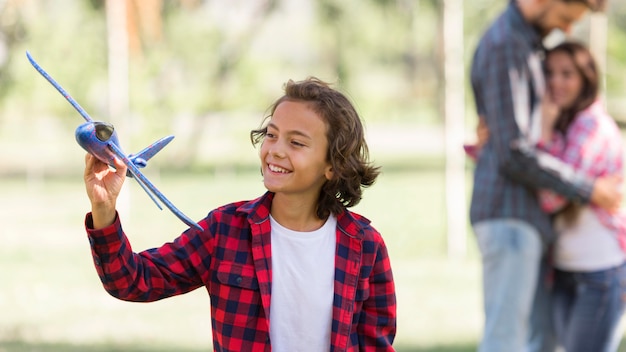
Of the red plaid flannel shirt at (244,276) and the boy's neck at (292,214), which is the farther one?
the boy's neck at (292,214)

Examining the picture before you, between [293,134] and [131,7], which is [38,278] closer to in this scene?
[293,134]

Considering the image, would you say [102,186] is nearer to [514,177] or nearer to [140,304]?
[514,177]

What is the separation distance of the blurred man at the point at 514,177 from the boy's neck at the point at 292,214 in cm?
170

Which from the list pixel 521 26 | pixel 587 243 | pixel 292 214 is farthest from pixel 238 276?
pixel 587 243

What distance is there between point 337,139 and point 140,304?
588cm

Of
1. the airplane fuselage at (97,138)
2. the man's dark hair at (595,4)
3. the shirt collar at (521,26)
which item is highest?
the man's dark hair at (595,4)

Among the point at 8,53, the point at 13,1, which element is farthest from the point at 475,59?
the point at 8,53

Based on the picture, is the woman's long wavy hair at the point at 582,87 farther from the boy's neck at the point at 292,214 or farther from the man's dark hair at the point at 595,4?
the boy's neck at the point at 292,214

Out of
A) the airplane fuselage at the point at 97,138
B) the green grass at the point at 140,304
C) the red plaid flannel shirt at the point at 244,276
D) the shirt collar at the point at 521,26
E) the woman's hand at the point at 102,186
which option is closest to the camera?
the airplane fuselage at the point at 97,138

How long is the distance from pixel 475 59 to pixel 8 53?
20965mm

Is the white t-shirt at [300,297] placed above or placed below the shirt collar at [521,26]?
below

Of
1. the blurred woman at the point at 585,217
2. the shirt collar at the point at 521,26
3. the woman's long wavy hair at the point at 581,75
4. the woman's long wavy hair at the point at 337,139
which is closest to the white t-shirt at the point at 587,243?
the blurred woman at the point at 585,217

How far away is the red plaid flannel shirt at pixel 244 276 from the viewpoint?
2715mm

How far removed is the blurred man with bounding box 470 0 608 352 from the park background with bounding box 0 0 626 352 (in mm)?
605
